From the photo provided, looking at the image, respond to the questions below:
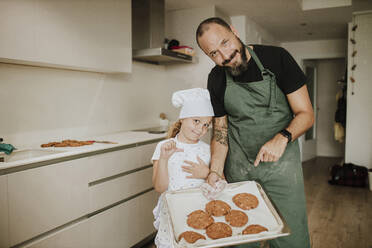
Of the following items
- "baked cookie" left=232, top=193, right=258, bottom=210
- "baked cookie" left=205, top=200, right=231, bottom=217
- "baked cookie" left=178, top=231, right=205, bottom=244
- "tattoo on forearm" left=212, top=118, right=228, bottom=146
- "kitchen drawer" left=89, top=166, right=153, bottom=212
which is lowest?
"kitchen drawer" left=89, top=166, right=153, bottom=212

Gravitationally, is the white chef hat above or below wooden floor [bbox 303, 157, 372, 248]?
above

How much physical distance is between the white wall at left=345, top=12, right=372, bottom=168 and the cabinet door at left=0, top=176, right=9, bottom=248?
186 inches

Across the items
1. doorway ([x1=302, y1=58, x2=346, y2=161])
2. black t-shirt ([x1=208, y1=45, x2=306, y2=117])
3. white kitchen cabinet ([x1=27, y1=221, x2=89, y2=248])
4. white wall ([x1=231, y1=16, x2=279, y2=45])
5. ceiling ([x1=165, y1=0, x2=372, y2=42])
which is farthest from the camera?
doorway ([x1=302, y1=58, x2=346, y2=161])

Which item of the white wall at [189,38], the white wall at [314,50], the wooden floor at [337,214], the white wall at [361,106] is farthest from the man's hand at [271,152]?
the white wall at [314,50]

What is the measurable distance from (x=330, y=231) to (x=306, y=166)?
123 inches

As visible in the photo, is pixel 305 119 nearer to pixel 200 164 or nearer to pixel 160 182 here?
pixel 200 164

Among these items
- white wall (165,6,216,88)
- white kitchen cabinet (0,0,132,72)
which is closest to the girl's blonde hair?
white kitchen cabinet (0,0,132,72)

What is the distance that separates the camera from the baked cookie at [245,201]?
129 centimetres

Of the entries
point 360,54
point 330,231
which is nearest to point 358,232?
point 330,231

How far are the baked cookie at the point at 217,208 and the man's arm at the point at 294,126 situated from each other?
211mm

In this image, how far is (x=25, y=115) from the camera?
245cm

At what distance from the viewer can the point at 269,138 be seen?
154 cm

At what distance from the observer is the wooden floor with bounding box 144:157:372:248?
2860mm

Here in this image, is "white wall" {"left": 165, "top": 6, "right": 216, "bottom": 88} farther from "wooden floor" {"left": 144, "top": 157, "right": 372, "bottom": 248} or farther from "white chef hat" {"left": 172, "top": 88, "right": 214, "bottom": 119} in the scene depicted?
"white chef hat" {"left": 172, "top": 88, "right": 214, "bottom": 119}
